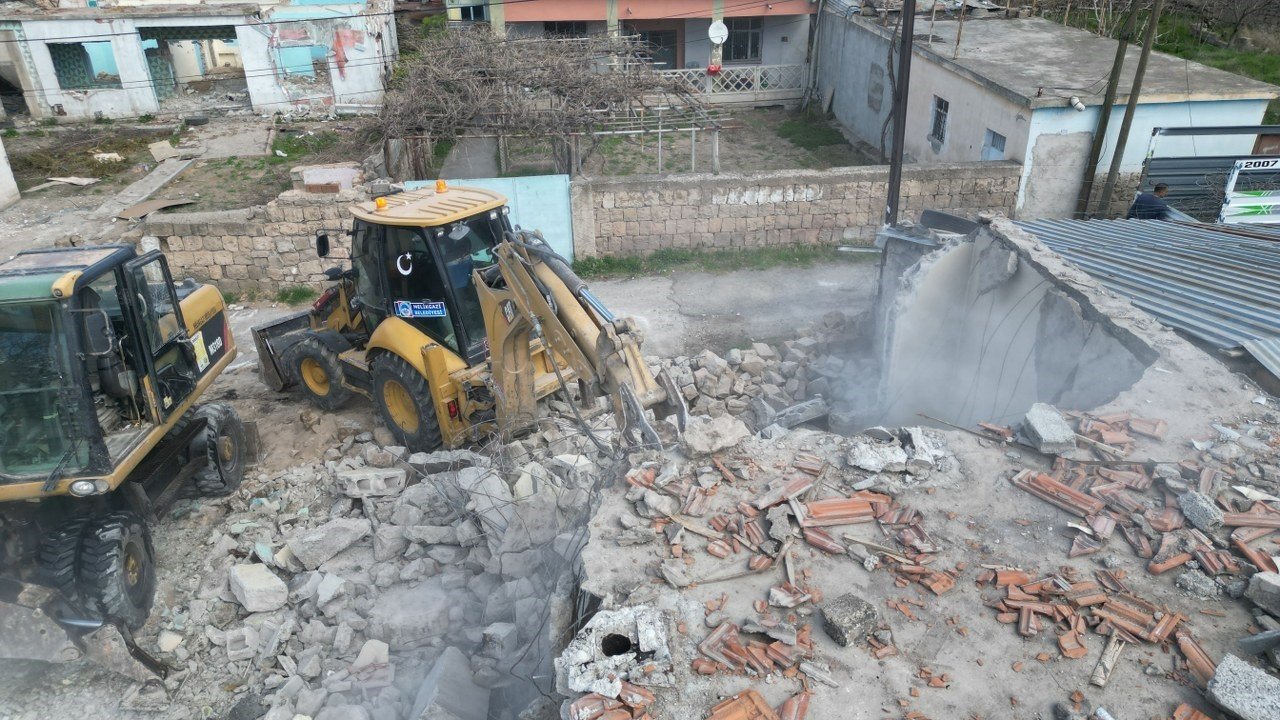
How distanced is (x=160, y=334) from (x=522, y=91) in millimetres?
9347

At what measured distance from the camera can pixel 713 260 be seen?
12.5m

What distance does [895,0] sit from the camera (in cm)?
1861

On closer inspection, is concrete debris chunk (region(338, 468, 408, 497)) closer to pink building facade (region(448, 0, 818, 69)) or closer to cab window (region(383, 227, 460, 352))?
cab window (region(383, 227, 460, 352))

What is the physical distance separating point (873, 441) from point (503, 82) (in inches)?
442

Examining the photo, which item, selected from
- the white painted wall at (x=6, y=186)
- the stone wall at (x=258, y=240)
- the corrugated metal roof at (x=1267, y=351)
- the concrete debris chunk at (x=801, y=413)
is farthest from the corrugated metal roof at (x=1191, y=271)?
the white painted wall at (x=6, y=186)

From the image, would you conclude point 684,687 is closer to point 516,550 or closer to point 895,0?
point 516,550

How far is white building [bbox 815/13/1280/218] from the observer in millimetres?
12383

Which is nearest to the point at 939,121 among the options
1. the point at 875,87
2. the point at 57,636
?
the point at 875,87

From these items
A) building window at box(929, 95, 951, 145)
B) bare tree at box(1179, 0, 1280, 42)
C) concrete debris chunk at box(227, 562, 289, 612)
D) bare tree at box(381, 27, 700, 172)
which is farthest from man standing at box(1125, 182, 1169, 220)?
bare tree at box(1179, 0, 1280, 42)

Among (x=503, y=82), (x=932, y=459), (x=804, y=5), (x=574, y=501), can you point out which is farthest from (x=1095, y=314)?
(x=804, y=5)

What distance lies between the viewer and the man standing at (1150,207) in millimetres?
11281

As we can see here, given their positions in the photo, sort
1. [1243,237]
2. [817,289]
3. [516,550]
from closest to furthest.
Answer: [516,550], [1243,237], [817,289]

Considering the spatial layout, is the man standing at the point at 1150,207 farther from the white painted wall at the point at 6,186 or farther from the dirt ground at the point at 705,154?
the white painted wall at the point at 6,186

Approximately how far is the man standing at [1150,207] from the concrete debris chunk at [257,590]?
1134 centimetres
